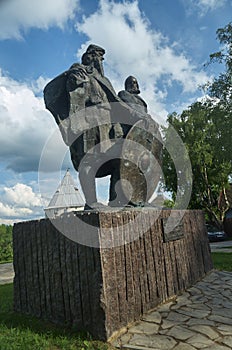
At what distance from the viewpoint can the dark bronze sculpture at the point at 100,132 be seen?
442 centimetres

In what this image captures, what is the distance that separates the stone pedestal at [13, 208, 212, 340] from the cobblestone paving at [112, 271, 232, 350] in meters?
0.14

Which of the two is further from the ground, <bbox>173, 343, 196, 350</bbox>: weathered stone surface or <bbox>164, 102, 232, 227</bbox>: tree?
<bbox>164, 102, 232, 227</bbox>: tree

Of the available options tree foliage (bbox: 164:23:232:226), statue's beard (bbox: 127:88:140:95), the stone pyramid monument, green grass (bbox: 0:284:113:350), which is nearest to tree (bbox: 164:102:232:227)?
tree foliage (bbox: 164:23:232:226)

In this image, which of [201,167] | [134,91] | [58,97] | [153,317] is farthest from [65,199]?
[201,167]

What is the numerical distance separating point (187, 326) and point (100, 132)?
2.82m

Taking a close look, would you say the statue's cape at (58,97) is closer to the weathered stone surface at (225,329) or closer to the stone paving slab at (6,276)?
the weathered stone surface at (225,329)

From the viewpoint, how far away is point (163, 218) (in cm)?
423

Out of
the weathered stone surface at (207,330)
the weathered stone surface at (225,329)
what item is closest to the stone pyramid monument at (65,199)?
the weathered stone surface at (207,330)

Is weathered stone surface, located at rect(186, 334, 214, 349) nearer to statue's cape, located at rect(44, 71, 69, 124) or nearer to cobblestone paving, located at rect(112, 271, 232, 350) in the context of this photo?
cobblestone paving, located at rect(112, 271, 232, 350)

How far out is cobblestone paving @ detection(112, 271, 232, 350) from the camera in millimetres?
2703

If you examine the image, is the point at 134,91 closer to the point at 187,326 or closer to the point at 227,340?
the point at 187,326

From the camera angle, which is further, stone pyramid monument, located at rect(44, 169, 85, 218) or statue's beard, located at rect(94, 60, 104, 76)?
statue's beard, located at rect(94, 60, 104, 76)

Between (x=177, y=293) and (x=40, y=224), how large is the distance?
85.2 inches

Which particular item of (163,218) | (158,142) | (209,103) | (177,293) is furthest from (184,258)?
(209,103)
